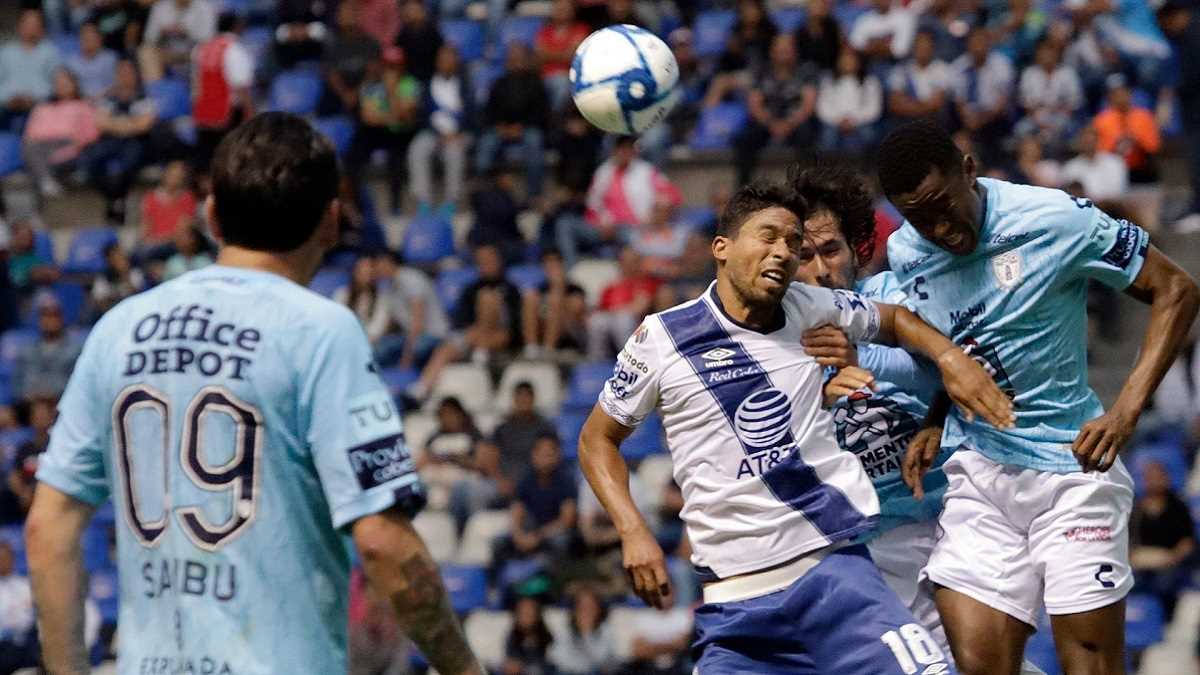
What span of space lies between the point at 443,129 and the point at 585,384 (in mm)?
3766

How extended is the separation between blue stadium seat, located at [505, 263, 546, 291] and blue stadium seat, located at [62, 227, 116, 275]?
179 inches

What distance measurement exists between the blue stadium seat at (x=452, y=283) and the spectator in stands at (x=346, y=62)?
2.63 m

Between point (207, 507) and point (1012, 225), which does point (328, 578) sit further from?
point (1012, 225)

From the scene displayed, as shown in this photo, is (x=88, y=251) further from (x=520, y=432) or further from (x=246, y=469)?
(x=246, y=469)

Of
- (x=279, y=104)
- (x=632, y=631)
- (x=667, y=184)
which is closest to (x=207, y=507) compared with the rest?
(x=632, y=631)

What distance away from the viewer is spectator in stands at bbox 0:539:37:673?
14.0 m

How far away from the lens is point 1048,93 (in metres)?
15.4

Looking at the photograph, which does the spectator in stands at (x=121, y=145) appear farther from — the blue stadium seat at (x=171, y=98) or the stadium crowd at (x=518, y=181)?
the blue stadium seat at (x=171, y=98)

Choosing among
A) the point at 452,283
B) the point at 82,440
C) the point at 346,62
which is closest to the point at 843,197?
the point at 82,440

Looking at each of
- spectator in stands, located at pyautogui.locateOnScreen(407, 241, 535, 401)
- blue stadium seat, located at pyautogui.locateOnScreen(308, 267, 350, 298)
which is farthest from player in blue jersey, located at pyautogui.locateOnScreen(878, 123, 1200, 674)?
blue stadium seat, located at pyautogui.locateOnScreen(308, 267, 350, 298)

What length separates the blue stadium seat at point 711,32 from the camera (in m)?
17.5

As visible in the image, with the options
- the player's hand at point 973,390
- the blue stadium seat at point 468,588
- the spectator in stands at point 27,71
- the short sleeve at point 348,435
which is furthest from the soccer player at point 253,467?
the spectator in stands at point 27,71

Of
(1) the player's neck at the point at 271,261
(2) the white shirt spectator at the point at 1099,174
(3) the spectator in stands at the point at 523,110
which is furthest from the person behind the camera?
(3) the spectator in stands at the point at 523,110

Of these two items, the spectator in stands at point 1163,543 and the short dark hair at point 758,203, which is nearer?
the short dark hair at point 758,203
